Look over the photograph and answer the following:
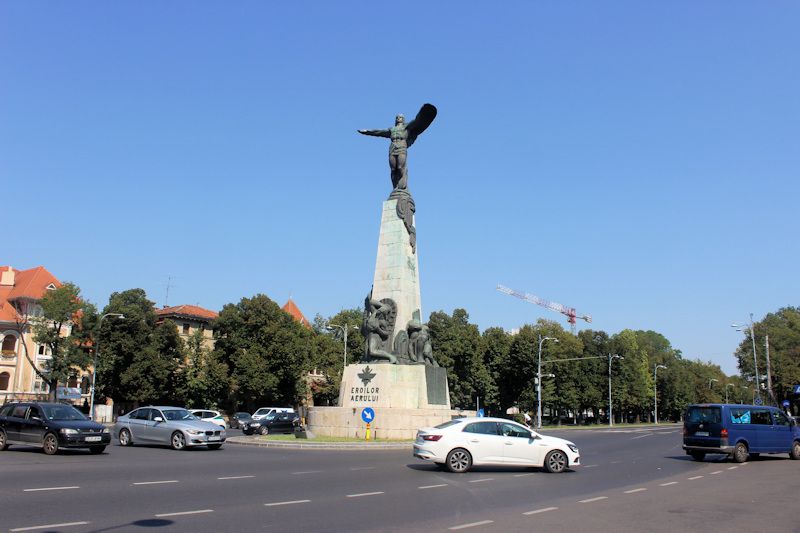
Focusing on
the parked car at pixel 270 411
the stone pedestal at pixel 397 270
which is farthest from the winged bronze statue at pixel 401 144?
the parked car at pixel 270 411

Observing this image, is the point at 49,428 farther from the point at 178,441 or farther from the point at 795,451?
the point at 795,451

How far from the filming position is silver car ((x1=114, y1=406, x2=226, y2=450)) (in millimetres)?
21812

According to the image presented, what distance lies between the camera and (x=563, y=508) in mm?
10414

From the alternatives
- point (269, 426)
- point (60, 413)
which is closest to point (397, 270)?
point (269, 426)

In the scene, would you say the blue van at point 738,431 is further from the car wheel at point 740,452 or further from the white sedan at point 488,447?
the white sedan at point 488,447

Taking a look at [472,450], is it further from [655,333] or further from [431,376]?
[655,333]

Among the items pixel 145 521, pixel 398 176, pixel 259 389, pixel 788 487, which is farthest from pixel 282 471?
pixel 259 389

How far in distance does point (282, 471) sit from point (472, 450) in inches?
176

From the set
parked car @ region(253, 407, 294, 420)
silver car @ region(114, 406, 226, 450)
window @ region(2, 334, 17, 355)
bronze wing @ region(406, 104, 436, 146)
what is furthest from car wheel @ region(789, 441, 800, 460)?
window @ region(2, 334, 17, 355)

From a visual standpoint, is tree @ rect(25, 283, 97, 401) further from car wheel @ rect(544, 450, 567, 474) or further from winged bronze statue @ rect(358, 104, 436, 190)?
car wheel @ rect(544, 450, 567, 474)

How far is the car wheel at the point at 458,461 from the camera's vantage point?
15445 mm

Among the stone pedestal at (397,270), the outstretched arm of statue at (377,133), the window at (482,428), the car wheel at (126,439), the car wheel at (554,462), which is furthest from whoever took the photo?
Answer: the outstretched arm of statue at (377,133)

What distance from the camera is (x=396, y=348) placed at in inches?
1054

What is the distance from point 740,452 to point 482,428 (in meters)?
9.41
